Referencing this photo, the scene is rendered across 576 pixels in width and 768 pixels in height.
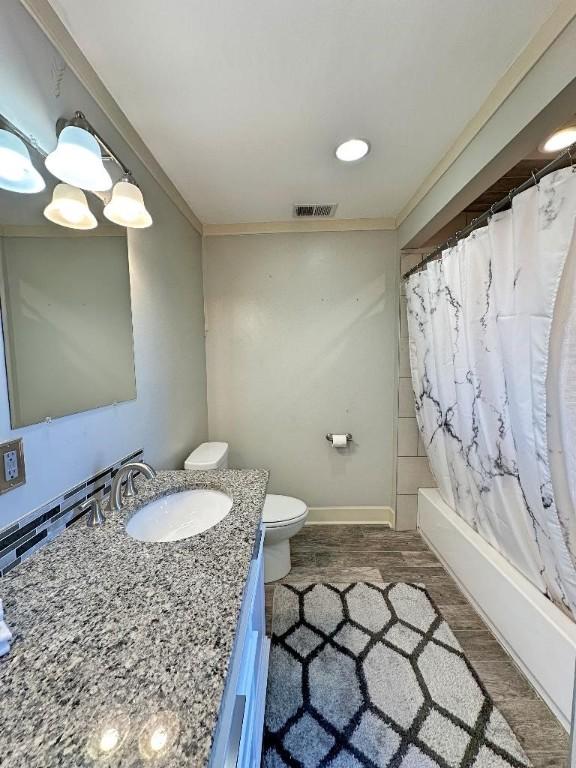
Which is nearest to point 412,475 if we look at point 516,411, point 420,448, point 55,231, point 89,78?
point 420,448

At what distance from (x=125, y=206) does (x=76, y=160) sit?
0.22m

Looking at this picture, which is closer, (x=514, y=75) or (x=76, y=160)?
(x=76, y=160)

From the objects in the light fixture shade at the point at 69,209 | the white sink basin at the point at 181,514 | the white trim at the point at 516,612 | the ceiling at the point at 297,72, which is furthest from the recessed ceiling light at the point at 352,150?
the white trim at the point at 516,612

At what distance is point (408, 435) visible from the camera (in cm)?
222

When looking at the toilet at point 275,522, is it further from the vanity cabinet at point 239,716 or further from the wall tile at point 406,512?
the wall tile at point 406,512

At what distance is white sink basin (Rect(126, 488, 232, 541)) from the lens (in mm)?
1051

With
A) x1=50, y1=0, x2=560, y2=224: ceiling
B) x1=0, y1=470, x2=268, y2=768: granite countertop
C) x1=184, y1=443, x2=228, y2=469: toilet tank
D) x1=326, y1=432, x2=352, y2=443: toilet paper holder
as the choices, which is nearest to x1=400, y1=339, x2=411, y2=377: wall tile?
x1=326, y1=432, x2=352, y2=443: toilet paper holder

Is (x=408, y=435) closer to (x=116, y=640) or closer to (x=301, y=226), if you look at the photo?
(x=301, y=226)

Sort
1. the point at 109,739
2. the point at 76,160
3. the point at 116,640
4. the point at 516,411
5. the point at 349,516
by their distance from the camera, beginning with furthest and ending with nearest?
1. the point at 349,516
2. the point at 516,411
3. the point at 76,160
4. the point at 116,640
5. the point at 109,739

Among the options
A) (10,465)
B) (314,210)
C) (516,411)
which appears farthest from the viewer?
(314,210)

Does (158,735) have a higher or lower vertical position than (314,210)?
lower

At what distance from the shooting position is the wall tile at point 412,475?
2229 mm

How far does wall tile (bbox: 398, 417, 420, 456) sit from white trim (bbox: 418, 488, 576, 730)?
18.4 inches

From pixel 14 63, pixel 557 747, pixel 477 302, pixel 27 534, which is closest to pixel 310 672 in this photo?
pixel 557 747
